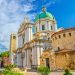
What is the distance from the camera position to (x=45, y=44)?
192 ft

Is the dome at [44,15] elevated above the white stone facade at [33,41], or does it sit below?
above

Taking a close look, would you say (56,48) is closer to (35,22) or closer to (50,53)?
(50,53)

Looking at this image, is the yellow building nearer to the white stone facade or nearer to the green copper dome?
the white stone facade

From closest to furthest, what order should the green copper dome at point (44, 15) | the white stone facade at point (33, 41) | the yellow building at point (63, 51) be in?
the yellow building at point (63, 51), the white stone facade at point (33, 41), the green copper dome at point (44, 15)

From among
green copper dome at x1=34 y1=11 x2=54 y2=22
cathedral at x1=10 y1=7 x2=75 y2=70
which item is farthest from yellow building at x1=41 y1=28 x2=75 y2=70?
green copper dome at x1=34 y1=11 x2=54 y2=22

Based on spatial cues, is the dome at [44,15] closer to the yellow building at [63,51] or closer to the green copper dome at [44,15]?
the green copper dome at [44,15]

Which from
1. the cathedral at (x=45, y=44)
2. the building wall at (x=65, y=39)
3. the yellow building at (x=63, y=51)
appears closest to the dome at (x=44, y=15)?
the cathedral at (x=45, y=44)

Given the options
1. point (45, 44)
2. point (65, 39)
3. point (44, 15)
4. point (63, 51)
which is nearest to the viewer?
point (63, 51)

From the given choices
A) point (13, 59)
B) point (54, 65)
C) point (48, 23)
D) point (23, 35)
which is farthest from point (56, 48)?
point (13, 59)

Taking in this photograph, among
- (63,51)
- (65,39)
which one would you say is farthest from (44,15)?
(63,51)

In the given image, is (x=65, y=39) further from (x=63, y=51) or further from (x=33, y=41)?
(x=33, y=41)

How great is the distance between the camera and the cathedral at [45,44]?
132 feet

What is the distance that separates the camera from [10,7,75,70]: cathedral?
4020cm

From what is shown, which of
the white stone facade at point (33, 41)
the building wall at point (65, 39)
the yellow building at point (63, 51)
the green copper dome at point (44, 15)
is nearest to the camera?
the yellow building at point (63, 51)
